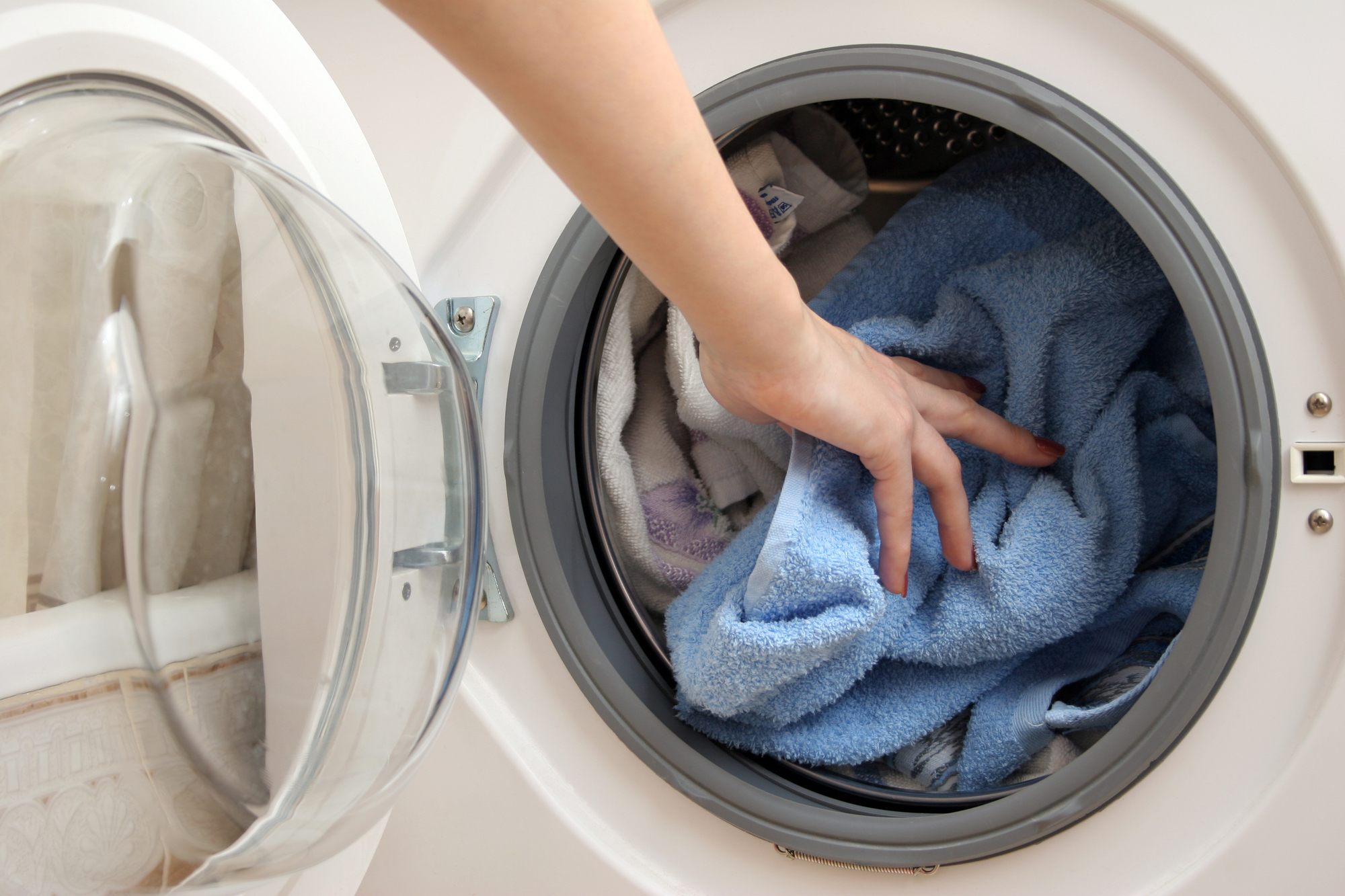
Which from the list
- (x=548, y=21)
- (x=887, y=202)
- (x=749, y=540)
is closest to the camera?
(x=548, y=21)

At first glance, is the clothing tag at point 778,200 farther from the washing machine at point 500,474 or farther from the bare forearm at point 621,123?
the bare forearm at point 621,123

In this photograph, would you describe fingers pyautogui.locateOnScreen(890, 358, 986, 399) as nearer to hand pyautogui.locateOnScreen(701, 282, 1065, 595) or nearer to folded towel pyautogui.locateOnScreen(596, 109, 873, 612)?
hand pyautogui.locateOnScreen(701, 282, 1065, 595)

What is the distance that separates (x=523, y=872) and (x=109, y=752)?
0.30 meters

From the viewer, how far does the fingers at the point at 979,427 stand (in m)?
0.63

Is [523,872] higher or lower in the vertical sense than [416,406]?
lower

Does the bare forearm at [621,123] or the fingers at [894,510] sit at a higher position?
the bare forearm at [621,123]

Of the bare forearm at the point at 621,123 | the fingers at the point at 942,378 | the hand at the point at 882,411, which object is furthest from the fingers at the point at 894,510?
the bare forearm at the point at 621,123

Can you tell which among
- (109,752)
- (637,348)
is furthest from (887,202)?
(109,752)

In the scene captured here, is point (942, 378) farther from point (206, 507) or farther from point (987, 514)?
point (206, 507)

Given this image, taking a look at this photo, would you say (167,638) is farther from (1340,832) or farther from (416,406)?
(1340,832)

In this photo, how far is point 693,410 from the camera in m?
0.71

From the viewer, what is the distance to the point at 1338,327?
1.42ft

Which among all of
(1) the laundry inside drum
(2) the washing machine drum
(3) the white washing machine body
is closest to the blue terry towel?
(1) the laundry inside drum

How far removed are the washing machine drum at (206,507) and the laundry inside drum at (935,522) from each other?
0.62 feet
